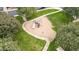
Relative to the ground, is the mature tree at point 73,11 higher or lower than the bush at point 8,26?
higher

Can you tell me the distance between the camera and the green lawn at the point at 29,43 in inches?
66.0

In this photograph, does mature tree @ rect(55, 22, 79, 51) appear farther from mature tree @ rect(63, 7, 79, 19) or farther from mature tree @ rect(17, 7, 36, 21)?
mature tree @ rect(17, 7, 36, 21)

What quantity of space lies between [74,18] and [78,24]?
61mm

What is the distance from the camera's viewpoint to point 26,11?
5.58ft

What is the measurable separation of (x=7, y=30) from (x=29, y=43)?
0.70 feet

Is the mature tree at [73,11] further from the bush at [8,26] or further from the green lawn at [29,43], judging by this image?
the bush at [8,26]

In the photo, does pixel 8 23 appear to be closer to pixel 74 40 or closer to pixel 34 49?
pixel 34 49

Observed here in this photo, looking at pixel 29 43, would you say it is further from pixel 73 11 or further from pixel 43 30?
pixel 73 11

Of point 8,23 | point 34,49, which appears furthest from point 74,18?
point 8,23

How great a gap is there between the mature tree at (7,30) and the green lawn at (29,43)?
0.17ft

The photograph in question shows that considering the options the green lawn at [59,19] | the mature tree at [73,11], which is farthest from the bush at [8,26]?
the mature tree at [73,11]

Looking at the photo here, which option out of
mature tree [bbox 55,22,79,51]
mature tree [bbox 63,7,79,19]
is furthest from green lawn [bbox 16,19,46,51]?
mature tree [bbox 63,7,79,19]

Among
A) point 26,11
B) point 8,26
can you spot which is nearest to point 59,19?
point 26,11
